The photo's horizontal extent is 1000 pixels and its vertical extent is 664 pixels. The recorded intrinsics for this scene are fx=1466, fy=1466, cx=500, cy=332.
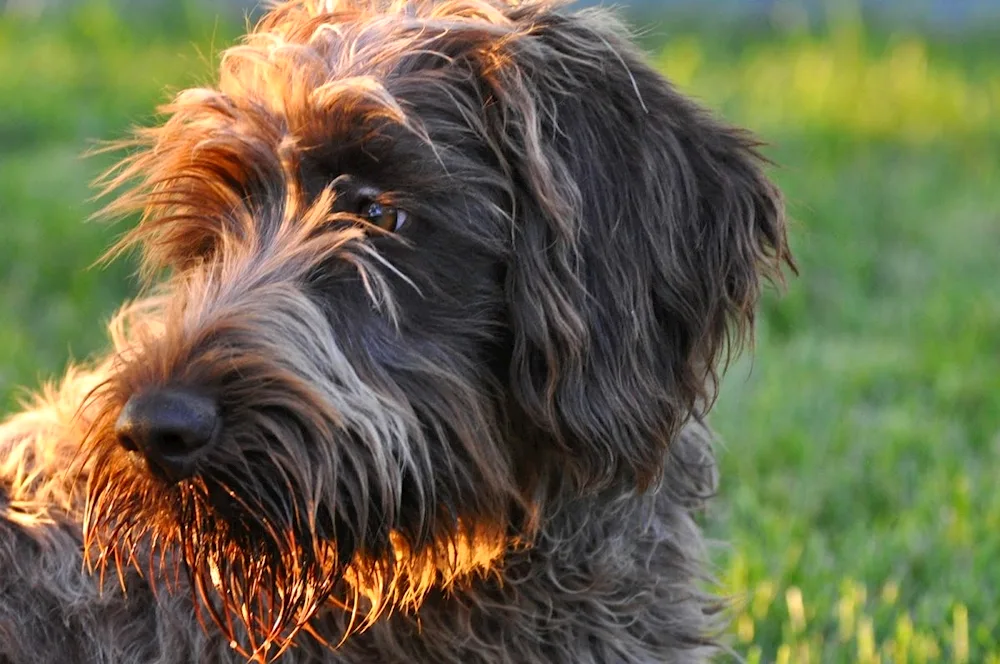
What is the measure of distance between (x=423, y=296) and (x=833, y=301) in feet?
Result: 15.9

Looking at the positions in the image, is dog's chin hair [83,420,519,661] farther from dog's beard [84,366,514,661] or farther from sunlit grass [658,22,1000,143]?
sunlit grass [658,22,1000,143]

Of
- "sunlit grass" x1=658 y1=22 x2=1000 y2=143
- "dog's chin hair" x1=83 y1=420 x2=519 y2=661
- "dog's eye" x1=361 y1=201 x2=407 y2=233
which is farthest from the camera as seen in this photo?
"sunlit grass" x1=658 y1=22 x2=1000 y2=143

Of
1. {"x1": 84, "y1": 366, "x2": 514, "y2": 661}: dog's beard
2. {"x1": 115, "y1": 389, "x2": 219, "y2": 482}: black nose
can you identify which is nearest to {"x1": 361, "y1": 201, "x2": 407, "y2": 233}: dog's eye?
{"x1": 84, "y1": 366, "x2": 514, "y2": 661}: dog's beard

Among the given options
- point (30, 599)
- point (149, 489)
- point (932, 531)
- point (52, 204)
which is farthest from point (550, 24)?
point (52, 204)

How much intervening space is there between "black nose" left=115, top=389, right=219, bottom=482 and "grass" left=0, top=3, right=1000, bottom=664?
1.84 meters

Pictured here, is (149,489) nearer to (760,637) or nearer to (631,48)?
(631,48)

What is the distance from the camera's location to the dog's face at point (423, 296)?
2.98 m

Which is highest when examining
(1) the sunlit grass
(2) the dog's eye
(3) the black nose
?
(2) the dog's eye

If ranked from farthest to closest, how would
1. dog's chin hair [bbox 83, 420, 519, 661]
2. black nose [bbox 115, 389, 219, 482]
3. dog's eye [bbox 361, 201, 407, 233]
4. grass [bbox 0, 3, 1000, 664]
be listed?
grass [bbox 0, 3, 1000, 664] < dog's eye [bbox 361, 201, 407, 233] < dog's chin hair [bbox 83, 420, 519, 661] < black nose [bbox 115, 389, 219, 482]

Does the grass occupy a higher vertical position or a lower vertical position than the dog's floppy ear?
lower

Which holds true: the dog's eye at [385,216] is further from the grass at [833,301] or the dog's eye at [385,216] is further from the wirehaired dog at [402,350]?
the grass at [833,301]

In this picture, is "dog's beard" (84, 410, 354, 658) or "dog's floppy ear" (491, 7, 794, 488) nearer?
"dog's beard" (84, 410, 354, 658)

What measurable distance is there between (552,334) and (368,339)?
40 cm

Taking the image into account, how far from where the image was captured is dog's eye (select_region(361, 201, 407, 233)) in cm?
315
